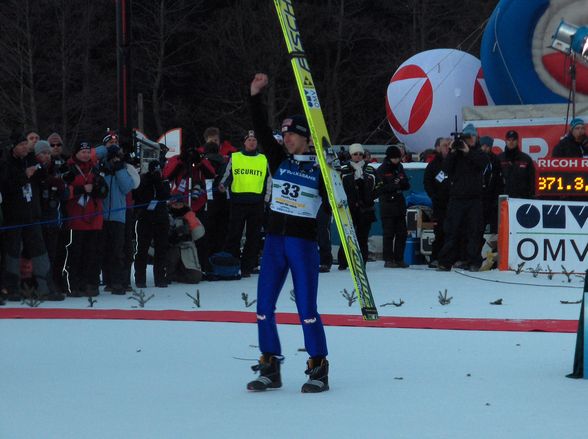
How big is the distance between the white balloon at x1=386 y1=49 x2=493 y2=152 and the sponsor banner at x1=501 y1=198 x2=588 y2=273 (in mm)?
11828

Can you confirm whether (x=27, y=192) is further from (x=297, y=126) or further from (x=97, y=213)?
(x=297, y=126)

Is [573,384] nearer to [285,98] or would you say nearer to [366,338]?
[366,338]

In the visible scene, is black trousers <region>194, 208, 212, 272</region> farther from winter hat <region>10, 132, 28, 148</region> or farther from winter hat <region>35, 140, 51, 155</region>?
winter hat <region>10, 132, 28, 148</region>

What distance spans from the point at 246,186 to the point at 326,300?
113 inches

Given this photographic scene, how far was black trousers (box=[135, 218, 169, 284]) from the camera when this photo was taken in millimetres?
14883

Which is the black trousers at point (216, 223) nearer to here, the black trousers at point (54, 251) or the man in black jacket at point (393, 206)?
the man in black jacket at point (393, 206)

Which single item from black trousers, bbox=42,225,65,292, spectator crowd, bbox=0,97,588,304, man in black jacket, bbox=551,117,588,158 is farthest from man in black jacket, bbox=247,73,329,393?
man in black jacket, bbox=551,117,588,158

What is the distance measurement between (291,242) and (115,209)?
6.29m

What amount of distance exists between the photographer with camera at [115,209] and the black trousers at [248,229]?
6.57ft

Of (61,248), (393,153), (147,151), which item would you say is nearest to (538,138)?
(393,153)

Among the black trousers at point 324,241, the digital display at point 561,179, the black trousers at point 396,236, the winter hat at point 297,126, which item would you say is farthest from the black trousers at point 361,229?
the winter hat at point 297,126

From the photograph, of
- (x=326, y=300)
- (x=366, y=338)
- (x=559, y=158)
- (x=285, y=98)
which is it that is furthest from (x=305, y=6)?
(x=366, y=338)

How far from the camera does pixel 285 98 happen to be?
45.4 m

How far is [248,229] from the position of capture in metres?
16.2
